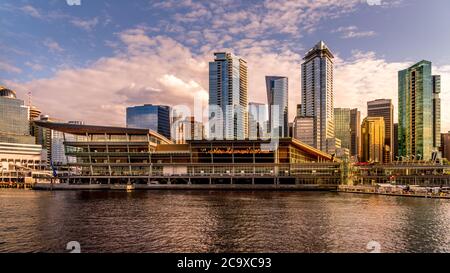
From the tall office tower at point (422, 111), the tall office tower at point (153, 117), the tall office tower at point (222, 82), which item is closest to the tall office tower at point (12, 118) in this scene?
the tall office tower at point (153, 117)

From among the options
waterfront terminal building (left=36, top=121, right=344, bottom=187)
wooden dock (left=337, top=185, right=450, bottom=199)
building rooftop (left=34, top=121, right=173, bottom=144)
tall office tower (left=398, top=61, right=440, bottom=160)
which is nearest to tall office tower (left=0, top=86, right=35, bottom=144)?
building rooftop (left=34, top=121, right=173, bottom=144)

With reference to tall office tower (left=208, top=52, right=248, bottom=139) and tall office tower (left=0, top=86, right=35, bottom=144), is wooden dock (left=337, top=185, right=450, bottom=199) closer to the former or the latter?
tall office tower (left=208, top=52, right=248, bottom=139)

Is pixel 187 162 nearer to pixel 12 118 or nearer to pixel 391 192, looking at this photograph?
pixel 391 192

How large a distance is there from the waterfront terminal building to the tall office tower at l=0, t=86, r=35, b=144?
4239 cm

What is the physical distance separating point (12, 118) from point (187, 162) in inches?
4371

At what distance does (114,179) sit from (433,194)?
9912 centimetres

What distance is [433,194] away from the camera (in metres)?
79.9

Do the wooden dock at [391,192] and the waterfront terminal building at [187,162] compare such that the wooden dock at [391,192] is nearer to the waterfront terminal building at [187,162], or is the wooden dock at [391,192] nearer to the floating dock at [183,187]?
the floating dock at [183,187]

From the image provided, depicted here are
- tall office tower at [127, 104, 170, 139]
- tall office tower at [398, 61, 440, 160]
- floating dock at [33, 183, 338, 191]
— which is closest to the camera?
tall office tower at [127, 104, 170, 139]

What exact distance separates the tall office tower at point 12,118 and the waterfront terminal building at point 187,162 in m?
42.4

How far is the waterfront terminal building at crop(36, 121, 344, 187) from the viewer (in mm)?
118625
